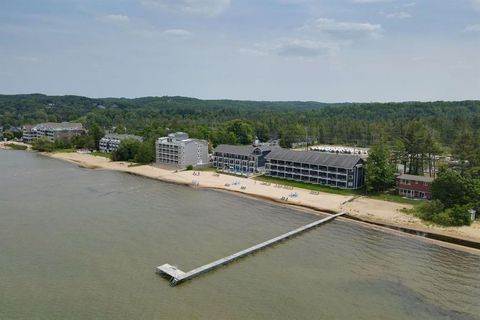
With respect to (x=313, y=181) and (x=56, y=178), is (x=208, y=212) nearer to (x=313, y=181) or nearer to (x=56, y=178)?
(x=313, y=181)

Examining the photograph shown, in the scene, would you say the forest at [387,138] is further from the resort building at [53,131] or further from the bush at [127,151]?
the resort building at [53,131]

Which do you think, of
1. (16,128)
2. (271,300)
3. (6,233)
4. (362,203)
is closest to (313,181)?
(362,203)

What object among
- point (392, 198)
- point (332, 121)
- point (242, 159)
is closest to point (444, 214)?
point (392, 198)

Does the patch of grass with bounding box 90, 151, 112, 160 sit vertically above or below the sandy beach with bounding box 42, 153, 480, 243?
above

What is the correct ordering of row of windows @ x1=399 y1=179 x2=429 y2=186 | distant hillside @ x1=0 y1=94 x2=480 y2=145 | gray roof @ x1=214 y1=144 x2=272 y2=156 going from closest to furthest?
row of windows @ x1=399 y1=179 x2=429 y2=186, gray roof @ x1=214 y1=144 x2=272 y2=156, distant hillside @ x1=0 y1=94 x2=480 y2=145

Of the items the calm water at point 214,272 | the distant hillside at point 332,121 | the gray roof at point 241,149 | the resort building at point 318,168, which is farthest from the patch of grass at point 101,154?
the resort building at point 318,168

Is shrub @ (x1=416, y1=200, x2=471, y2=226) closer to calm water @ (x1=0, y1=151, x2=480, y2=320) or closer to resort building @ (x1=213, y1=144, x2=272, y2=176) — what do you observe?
calm water @ (x1=0, y1=151, x2=480, y2=320)

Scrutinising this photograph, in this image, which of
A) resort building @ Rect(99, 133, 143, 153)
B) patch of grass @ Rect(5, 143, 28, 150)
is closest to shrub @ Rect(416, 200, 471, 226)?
resort building @ Rect(99, 133, 143, 153)
